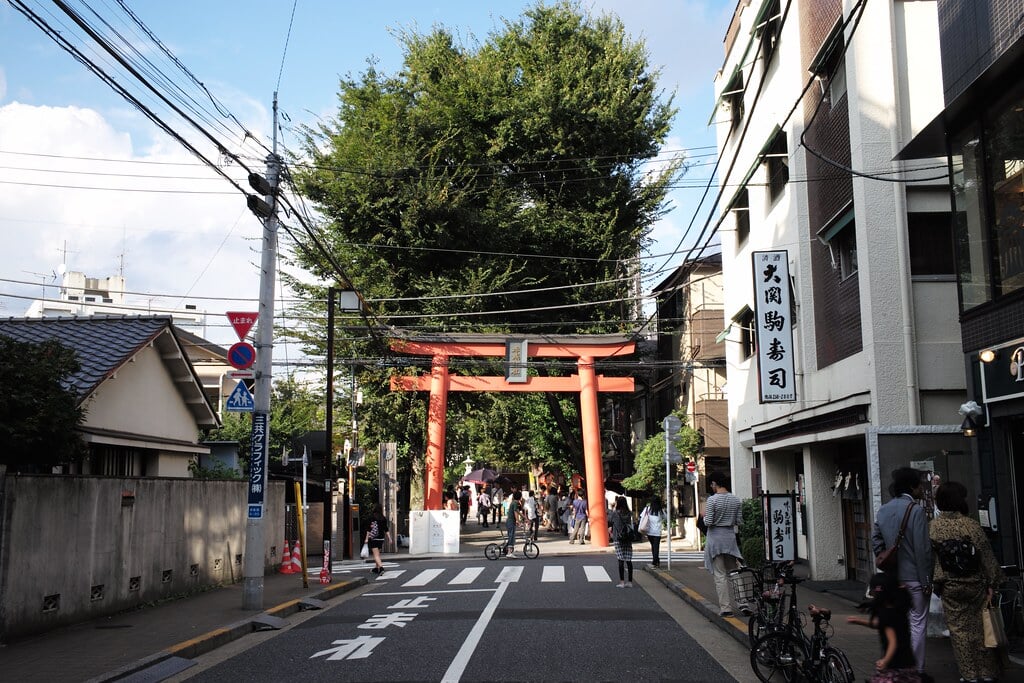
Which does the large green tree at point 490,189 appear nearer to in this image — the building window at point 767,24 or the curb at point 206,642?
the building window at point 767,24

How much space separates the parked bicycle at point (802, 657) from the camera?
7.56 m

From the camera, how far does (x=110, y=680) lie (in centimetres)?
909

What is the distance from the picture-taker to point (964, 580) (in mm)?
8219

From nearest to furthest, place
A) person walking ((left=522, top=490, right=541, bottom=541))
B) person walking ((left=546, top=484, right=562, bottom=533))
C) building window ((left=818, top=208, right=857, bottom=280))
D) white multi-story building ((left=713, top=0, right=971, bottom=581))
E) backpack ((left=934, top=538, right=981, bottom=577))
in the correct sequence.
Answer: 1. backpack ((left=934, top=538, right=981, bottom=577))
2. white multi-story building ((left=713, top=0, right=971, bottom=581))
3. building window ((left=818, top=208, right=857, bottom=280))
4. person walking ((left=522, top=490, right=541, bottom=541))
5. person walking ((left=546, top=484, right=562, bottom=533))

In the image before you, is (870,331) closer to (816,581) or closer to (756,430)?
(816,581)

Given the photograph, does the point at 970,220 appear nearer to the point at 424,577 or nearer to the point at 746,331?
the point at 746,331

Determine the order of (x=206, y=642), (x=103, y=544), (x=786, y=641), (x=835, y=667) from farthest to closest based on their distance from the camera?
(x=103, y=544) → (x=206, y=642) → (x=786, y=641) → (x=835, y=667)

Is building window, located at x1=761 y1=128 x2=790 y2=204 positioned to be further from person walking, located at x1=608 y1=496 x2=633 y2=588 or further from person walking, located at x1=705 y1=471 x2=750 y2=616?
person walking, located at x1=705 y1=471 x2=750 y2=616

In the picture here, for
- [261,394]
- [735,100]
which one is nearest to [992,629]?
[261,394]

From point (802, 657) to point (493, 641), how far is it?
420 centimetres

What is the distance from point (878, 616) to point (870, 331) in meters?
8.84

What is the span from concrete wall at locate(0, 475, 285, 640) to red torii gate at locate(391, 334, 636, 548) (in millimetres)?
12193

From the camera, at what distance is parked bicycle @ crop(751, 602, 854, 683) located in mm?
7559

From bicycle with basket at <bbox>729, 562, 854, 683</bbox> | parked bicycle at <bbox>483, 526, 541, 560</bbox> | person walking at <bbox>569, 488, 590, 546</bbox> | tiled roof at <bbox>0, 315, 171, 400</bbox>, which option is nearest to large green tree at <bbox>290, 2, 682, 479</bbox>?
person walking at <bbox>569, 488, 590, 546</bbox>
